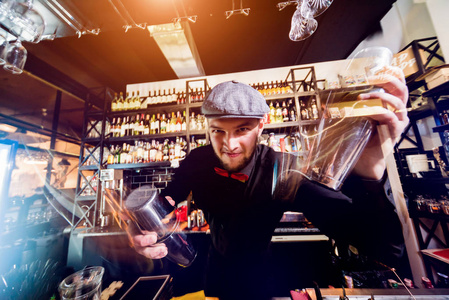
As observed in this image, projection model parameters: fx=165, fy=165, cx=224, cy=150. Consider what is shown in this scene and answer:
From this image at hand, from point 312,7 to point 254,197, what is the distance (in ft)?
6.50

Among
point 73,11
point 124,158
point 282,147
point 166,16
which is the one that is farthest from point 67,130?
point 282,147

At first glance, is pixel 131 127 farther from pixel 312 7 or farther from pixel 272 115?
pixel 312 7

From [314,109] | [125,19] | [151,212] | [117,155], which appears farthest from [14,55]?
[314,109]

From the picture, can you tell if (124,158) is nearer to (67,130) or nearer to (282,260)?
(282,260)

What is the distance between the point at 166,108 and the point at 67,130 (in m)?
6.12

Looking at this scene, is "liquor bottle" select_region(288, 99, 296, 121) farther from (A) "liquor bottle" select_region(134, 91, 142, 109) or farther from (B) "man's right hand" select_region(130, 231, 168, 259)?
(A) "liquor bottle" select_region(134, 91, 142, 109)

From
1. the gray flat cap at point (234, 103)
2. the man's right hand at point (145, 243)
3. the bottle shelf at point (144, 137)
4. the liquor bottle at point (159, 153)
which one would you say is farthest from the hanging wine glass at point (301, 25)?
the liquor bottle at point (159, 153)

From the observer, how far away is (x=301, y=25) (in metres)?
A: 1.84

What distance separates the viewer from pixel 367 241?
0.64m

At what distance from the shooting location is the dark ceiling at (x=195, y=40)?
6.45 feet

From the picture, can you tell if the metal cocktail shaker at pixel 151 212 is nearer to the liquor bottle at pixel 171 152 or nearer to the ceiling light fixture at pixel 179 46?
the liquor bottle at pixel 171 152

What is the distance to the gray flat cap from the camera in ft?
3.60

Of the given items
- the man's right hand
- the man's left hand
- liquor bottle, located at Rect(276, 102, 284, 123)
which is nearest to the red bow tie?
the man's right hand

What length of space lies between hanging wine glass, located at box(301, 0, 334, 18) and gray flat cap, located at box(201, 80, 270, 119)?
1.27 m
